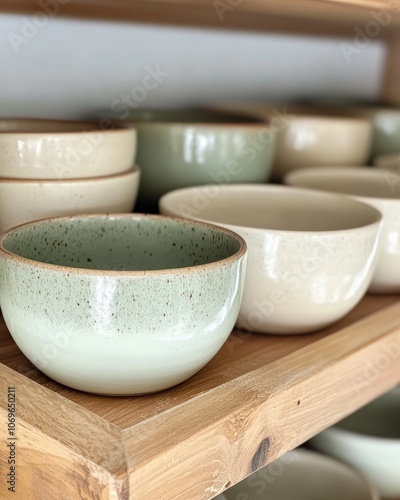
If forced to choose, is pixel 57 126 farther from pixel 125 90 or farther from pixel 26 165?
pixel 125 90

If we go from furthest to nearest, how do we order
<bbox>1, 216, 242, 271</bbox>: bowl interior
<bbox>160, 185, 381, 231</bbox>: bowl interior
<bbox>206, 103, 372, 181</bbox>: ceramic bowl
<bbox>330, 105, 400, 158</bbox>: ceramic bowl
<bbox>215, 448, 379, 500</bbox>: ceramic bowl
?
1. <bbox>330, 105, 400, 158</bbox>: ceramic bowl
2. <bbox>206, 103, 372, 181</bbox>: ceramic bowl
3. <bbox>215, 448, 379, 500</bbox>: ceramic bowl
4. <bbox>160, 185, 381, 231</bbox>: bowl interior
5. <bbox>1, 216, 242, 271</bbox>: bowl interior

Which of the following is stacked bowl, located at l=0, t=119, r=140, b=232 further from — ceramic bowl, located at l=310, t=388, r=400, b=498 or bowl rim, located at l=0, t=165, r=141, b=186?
ceramic bowl, located at l=310, t=388, r=400, b=498

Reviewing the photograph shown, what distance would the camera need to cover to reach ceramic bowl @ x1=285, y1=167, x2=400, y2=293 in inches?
29.6

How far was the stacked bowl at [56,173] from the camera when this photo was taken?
619mm

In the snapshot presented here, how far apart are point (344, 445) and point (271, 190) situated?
1.18 ft

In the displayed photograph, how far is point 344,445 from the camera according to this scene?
35.7 inches

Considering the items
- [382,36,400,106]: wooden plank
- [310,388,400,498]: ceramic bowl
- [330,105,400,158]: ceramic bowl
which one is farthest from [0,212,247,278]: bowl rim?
[382,36,400,106]: wooden plank

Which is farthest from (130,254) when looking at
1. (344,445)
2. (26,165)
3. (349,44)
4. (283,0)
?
(349,44)

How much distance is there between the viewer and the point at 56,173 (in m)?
0.63

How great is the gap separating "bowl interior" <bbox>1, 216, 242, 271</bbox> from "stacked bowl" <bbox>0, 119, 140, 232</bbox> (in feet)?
0.18

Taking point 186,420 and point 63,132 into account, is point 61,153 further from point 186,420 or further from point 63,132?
point 186,420

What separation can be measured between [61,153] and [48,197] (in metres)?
0.04

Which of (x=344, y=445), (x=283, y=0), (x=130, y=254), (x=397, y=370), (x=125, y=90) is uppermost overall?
(x=283, y=0)

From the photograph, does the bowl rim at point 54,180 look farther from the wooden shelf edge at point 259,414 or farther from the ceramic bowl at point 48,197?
the wooden shelf edge at point 259,414
